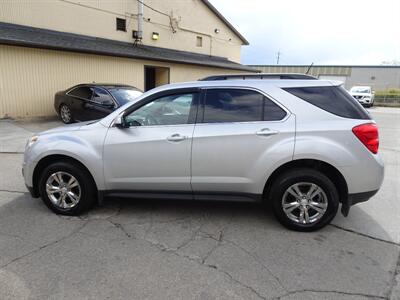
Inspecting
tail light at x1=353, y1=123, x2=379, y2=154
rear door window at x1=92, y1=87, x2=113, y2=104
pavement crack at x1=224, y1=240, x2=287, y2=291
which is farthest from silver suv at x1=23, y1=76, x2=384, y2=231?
rear door window at x1=92, y1=87, x2=113, y2=104

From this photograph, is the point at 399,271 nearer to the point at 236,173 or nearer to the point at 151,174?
the point at 236,173

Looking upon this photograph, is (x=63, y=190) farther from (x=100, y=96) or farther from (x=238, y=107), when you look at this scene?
(x=100, y=96)

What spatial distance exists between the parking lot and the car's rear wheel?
6.88 metres

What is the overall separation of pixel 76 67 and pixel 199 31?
13313mm

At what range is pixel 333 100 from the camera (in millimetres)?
3477

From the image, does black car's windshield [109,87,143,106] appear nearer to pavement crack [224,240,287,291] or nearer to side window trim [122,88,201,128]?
side window trim [122,88,201,128]

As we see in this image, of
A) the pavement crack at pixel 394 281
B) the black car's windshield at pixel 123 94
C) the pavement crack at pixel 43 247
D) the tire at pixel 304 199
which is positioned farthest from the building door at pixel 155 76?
the pavement crack at pixel 394 281

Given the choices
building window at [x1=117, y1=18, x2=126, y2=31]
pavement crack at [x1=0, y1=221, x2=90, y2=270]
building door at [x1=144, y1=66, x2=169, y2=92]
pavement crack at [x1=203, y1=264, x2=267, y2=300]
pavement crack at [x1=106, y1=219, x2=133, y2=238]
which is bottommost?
pavement crack at [x1=0, y1=221, x2=90, y2=270]

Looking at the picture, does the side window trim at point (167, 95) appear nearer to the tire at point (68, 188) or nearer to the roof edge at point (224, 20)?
the tire at point (68, 188)

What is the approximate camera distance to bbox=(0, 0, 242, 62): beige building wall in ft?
45.0

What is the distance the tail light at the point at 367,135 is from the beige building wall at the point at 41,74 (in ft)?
A: 38.6

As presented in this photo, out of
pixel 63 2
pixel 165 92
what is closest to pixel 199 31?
pixel 63 2

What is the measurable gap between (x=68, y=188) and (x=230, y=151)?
6.93ft

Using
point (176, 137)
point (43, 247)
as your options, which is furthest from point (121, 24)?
point (43, 247)
